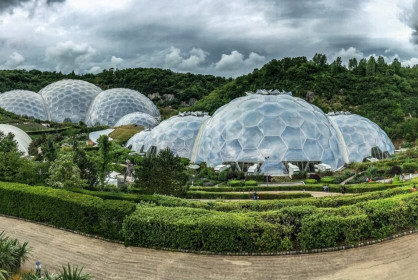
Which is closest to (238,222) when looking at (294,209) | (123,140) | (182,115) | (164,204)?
(294,209)

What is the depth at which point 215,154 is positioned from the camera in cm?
3609

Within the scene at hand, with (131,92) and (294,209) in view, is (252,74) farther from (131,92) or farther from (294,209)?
(294,209)

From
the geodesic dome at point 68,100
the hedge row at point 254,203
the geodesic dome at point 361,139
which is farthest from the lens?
the geodesic dome at point 68,100

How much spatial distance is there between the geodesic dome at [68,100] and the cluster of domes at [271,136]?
132 ft

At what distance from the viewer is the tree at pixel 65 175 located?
21.1m

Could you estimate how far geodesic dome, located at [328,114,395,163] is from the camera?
3906 centimetres

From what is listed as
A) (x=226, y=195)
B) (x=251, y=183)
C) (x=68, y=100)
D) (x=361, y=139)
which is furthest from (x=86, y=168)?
(x=68, y=100)

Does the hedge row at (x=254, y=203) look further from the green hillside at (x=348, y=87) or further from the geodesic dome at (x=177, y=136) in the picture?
the green hillside at (x=348, y=87)

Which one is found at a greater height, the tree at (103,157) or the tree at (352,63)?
the tree at (352,63)

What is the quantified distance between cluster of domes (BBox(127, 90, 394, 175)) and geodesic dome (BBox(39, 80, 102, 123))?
4013cm

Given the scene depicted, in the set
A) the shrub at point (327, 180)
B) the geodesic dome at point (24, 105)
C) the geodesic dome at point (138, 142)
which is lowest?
the shrub at point (327, 180)

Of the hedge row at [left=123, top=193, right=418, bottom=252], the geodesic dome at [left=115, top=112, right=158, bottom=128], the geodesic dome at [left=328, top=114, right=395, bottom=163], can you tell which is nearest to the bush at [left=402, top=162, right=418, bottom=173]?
the geodesic dome at [left=328, top=114, right=395, bottom=163]

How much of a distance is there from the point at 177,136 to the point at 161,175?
769 inches

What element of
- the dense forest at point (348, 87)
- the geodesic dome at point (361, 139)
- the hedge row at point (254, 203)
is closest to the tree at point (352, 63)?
the dense forest at point (348, 87)
